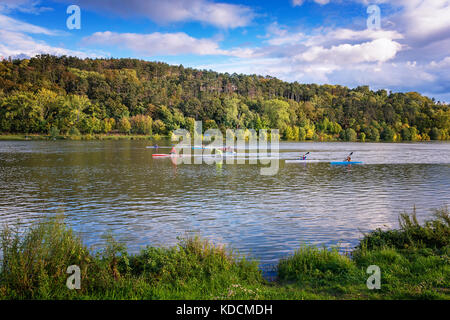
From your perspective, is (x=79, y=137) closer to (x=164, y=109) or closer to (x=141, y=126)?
(x=141, y=126)

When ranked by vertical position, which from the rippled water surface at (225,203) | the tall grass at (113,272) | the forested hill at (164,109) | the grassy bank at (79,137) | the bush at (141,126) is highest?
the forested hill at (164,109)

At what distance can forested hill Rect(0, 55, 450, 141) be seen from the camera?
101m

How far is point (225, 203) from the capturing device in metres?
18.9

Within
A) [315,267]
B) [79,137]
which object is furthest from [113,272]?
[79,137]

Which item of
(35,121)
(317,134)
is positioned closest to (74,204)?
(35,121)

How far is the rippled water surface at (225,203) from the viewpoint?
12953 mm

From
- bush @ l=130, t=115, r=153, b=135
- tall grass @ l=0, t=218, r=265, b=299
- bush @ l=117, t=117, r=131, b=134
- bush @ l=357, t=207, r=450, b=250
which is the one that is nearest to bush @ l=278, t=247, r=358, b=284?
tall grass @ l=0, t=218, r=265, b=299

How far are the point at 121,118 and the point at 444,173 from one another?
10495 centimetres

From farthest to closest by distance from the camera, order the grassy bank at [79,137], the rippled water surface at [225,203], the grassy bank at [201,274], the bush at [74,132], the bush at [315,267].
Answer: the bush at [74,132] → the grassy bank at [79,137] → the rippled water surface at [225,203] → the bush at [315,267] → the grassy bank at [201,274]

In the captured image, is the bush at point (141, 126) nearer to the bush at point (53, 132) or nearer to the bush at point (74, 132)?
the bush at point (74, 132)

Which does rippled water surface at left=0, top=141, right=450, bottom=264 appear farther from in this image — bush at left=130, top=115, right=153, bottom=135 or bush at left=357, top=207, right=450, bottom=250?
bush at left=130, top=115, right=153, bottom=135

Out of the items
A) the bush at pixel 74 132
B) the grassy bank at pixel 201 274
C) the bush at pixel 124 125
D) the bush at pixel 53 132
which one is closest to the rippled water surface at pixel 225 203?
the grassy bank at pixel 201 274

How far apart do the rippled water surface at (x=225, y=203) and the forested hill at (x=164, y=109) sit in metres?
76.8

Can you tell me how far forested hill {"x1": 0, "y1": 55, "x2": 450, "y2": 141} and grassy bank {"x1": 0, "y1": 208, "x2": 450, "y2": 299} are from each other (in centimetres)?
10002
